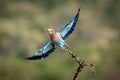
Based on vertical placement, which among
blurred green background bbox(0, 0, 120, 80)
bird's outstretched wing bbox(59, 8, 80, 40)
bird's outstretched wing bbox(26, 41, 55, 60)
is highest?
blurred green background bbox(0, 0, 120, 80)

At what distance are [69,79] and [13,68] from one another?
115 cm

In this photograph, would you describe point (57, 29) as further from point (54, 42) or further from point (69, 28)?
point (54, 42)

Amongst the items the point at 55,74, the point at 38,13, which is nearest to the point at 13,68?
the point at 55,74

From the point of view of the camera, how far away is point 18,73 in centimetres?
726

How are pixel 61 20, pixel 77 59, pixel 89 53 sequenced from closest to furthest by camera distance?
pixel 77 59
pixel 89 53
pixel 61 20

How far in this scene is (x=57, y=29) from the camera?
350 inches

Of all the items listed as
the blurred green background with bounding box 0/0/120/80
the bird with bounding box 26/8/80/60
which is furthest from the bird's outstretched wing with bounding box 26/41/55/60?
the blurred green background with bounding box 0/0/120/80

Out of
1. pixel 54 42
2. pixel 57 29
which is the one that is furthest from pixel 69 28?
pixel 57 29

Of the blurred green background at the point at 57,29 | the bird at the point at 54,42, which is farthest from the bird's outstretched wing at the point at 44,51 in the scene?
the blurred green background at the point at 57,29

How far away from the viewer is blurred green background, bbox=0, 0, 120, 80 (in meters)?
7.89

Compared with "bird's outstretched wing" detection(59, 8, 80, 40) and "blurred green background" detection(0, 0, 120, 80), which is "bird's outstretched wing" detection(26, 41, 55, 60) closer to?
"bird's outstretched wing" detection(59, 8, 80, 40)

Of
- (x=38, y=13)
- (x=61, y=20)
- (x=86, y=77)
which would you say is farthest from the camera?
(x=38, y=13)

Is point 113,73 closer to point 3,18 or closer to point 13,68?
point 13,68

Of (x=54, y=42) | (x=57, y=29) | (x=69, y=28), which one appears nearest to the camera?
(x=54, y=42)
